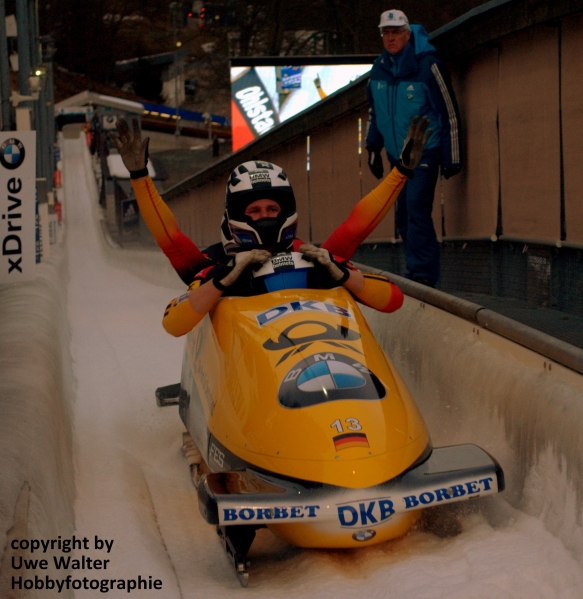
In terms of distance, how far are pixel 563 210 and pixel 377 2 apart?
24967 millimetres

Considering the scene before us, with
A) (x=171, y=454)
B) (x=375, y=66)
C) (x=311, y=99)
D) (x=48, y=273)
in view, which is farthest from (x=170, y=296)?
(x=311, y=99)

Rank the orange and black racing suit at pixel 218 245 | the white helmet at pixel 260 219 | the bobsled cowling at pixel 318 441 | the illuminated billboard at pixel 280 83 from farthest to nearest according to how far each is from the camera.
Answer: the illuminated billboard at pixel 280 83, the orange and black racing suit at pixel 218 245, the white helmet at pixel 260 219, the bobsled cowling at pixel 318 441

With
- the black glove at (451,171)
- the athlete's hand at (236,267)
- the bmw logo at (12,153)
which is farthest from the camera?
the bmw logo at (12,153)

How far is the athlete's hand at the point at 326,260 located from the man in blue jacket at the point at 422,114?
70.8 inches

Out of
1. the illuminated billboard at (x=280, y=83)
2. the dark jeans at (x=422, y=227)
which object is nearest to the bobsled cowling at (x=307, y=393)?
the dark jeans at (x=422, y=227)

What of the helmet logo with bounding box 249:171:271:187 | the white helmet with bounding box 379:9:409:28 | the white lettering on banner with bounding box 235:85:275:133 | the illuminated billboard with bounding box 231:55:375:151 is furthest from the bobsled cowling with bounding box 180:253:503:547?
the white lettering on banner with bounding box 235:85:275:133

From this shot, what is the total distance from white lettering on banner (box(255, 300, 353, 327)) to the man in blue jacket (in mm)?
2010

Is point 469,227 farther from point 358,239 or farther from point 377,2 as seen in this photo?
point 377,2

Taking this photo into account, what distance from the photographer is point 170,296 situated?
10992 mm

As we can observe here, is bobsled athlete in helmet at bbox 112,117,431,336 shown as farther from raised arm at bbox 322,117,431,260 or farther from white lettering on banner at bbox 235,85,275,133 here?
white lettering on banner at bbox 235,85,275,133

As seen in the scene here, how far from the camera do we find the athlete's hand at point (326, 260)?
3883 mm

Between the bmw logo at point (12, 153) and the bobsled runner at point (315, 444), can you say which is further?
the bmw logo at point (12, 153)

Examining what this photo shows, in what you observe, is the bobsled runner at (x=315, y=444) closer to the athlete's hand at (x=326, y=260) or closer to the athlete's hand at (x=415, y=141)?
the athlete's hand at (x=326, y=260)

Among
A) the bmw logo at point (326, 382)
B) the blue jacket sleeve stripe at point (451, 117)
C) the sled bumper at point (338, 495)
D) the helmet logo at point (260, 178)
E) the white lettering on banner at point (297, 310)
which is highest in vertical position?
the blue jacket sleeve stripe at point (451, 117)
